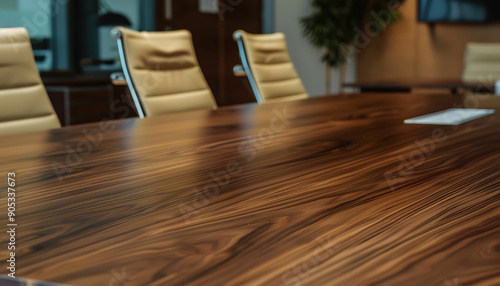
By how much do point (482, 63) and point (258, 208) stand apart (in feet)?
18.7

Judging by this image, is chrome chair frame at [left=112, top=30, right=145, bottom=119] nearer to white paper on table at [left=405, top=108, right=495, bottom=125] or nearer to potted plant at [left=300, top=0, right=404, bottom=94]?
white paper on table at [left=405, top=108, right=495, bottom=125]

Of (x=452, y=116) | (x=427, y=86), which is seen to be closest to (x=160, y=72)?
(x=452, y=116)

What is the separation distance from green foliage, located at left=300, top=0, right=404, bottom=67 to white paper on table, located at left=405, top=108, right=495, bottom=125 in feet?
17.8

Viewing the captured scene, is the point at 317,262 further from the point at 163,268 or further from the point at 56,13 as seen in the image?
the point at 56,13

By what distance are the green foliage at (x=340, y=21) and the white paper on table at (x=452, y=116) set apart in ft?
17.8

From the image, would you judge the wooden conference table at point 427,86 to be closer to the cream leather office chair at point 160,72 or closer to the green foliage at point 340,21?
the green foliage at point 340,21

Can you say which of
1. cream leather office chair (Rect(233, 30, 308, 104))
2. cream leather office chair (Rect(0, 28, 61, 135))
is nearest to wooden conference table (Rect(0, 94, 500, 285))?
cream leather office chair (Rect(0, 28, 61, 135))

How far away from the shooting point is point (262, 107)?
2.50 metres

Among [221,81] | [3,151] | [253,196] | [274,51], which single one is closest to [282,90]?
[274,51]

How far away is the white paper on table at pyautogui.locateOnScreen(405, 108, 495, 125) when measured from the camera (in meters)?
2.01

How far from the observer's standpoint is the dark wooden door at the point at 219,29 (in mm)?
6332

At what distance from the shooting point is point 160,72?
2803mm

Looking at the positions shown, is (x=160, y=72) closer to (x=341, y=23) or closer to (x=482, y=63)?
(x=482, y=63)

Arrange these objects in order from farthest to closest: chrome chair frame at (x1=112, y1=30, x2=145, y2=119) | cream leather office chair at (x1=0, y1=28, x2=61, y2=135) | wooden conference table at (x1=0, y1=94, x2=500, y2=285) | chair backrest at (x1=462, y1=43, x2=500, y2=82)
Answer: chair backrest at (x1=462, y1=43, x2=500, y2=82)
chrome chair frame at (x1=112, y1=30, x2=145, y2=119)
cream leather office chair at (x1=0, y1=28, x2=61, y2=135)
wooden conference table at (x1=0, y1=94, x2=500, y2=285)
